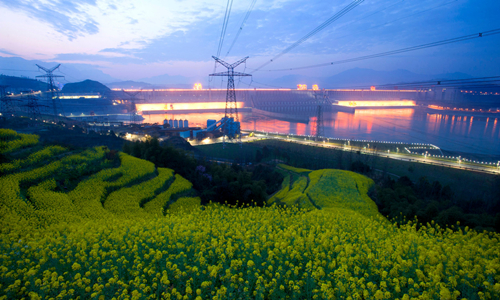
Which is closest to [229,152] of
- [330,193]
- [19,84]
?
[330,193]

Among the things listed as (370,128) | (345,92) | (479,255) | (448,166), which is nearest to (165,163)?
(479,255)

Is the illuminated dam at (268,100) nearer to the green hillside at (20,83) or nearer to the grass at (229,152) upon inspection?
the green hillside at (20,83)

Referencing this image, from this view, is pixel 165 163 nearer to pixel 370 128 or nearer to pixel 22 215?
pixel 22 215

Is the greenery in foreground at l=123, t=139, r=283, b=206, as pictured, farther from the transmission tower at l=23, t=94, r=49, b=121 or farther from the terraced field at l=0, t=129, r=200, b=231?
the transmission tower at l=23, t=94, r=49, b=121

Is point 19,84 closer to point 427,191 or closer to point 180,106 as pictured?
point 180,106

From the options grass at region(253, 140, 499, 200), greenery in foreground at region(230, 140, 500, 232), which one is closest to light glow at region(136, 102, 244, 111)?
greenery in foreground at region(230, 140, 500, 232)
